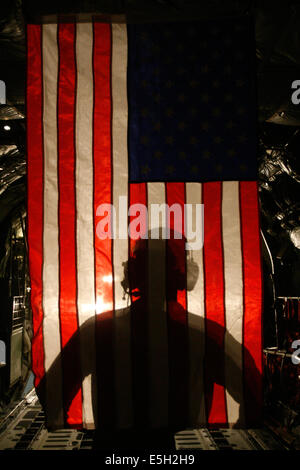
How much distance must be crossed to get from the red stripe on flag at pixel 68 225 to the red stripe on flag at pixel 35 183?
16cm

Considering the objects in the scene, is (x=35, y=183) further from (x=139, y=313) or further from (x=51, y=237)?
(x=139, y=313)

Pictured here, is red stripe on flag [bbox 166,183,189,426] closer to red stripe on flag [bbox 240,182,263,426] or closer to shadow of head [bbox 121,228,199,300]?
shadow of head [bbox 121,228,199,300]

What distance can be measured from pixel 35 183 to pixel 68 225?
43cm

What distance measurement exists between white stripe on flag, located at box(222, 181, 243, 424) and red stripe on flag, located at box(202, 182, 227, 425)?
39 mm

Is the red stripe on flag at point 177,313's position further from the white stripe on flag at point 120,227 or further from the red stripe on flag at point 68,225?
the red stripe on flag at point 68,225

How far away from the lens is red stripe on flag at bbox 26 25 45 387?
6.79 feet

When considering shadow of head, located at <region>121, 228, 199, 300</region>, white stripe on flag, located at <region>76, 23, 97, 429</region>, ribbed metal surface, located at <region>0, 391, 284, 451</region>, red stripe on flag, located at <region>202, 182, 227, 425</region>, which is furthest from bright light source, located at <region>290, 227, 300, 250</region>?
white stripe on flag, located at <region>76, 23, 97, 429</region>

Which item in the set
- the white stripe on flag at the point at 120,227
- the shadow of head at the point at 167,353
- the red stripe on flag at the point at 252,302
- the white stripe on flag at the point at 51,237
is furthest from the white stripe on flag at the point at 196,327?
the white stripe on flag at the point at 51,237

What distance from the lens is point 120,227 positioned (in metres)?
2.11
